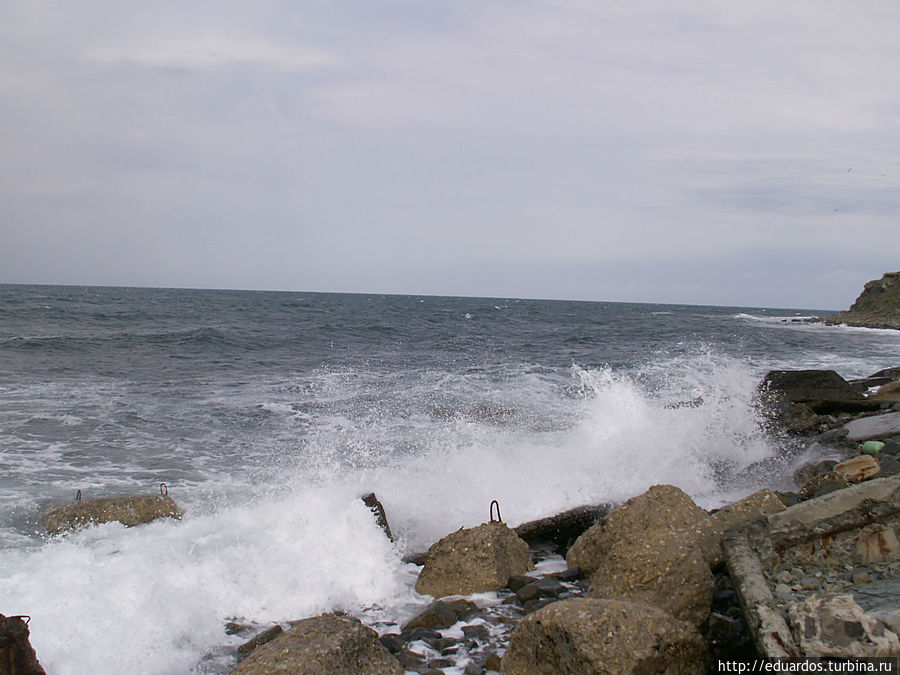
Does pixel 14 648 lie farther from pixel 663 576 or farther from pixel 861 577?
pixel 861 577

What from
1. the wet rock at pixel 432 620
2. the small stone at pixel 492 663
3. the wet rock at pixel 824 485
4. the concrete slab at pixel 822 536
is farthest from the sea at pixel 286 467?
the concrete slab at pixel 822 536

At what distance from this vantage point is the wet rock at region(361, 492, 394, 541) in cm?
533

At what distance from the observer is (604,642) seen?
2.86 metres

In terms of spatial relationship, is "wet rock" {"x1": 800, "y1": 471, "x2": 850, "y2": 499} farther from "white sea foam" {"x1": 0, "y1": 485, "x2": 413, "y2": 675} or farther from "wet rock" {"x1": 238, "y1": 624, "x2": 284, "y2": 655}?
"wet rock" {"x1": 238, "y1": 624, "x2": 284, "y2": 655}

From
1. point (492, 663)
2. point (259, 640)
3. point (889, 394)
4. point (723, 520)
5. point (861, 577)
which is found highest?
point (889, 394)

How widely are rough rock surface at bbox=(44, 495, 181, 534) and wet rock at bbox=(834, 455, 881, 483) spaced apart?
5.37m

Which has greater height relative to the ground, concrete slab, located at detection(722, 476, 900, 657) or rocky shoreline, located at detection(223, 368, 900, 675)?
concrete slab, located at detection(722, 476, 900, 657)

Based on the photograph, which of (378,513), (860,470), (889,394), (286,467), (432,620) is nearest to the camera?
(432,620)

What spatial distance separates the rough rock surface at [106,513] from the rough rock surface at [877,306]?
42.6m

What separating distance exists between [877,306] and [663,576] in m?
49.5

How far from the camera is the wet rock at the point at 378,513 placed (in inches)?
210

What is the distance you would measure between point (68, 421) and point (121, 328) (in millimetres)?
15233

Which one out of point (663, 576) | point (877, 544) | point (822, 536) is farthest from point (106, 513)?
point (877, 544)

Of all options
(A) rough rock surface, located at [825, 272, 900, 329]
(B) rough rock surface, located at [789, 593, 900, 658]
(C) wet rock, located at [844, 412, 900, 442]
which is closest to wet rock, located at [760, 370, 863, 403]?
(C) wet rock, located at [844, 412, 900, 442]
